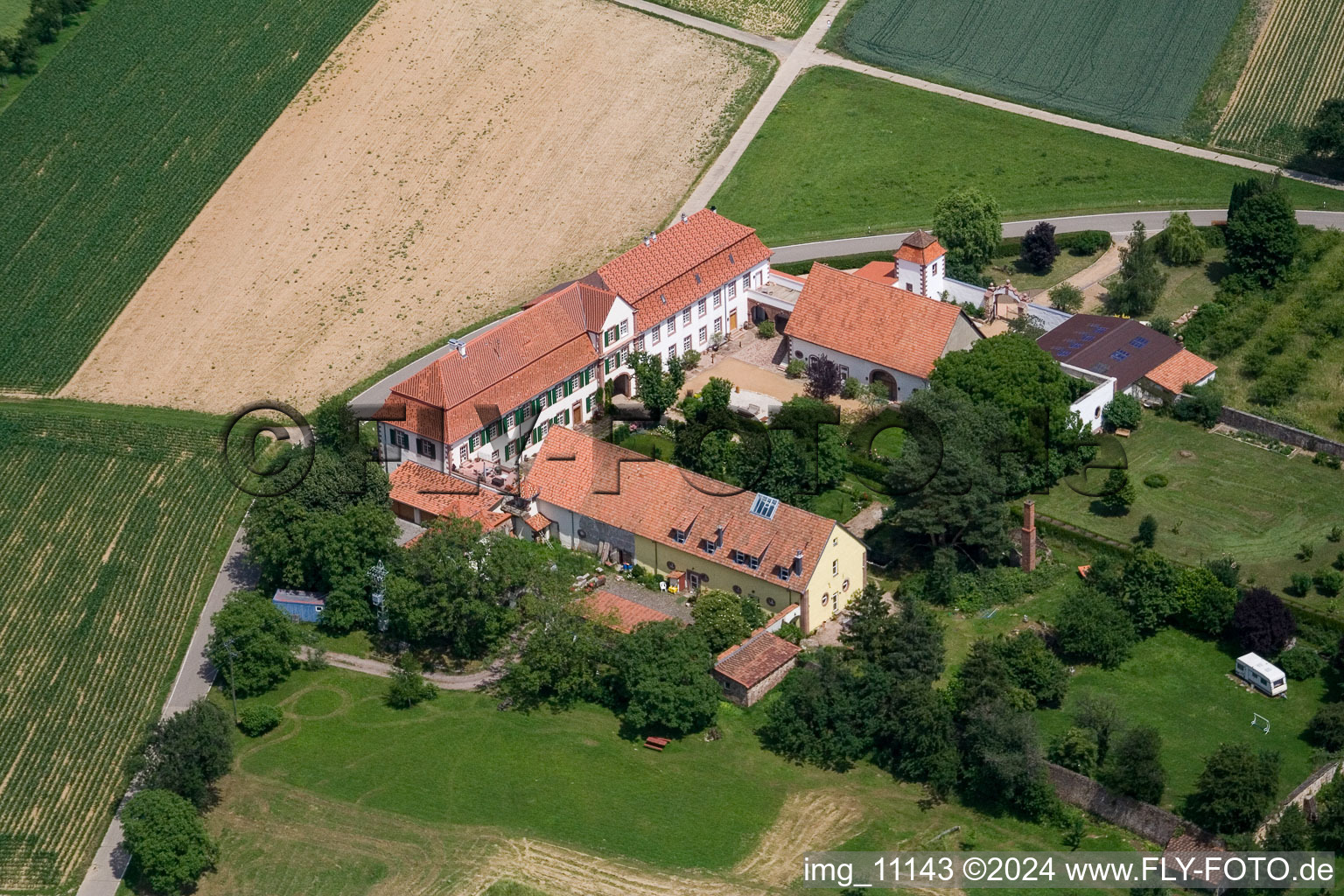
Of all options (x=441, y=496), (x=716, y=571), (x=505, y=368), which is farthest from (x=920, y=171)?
(x=441, y=496)

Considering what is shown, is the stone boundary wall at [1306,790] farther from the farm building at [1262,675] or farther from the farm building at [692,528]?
the farm building at [692,528]

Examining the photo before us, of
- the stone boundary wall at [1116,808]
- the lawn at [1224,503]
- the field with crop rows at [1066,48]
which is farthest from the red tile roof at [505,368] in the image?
the field with crop rows at [1066,48]

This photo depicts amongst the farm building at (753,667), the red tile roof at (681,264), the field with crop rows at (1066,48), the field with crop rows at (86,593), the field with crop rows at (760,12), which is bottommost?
the field with crop rows at (86,593)

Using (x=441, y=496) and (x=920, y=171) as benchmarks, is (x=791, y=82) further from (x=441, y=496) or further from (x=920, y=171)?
(x=441, y=496)

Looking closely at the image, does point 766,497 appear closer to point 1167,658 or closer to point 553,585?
point 553,585

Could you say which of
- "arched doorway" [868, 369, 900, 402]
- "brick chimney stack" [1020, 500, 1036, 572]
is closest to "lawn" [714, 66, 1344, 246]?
"arched doorway" [868, 369, 900, 402]
